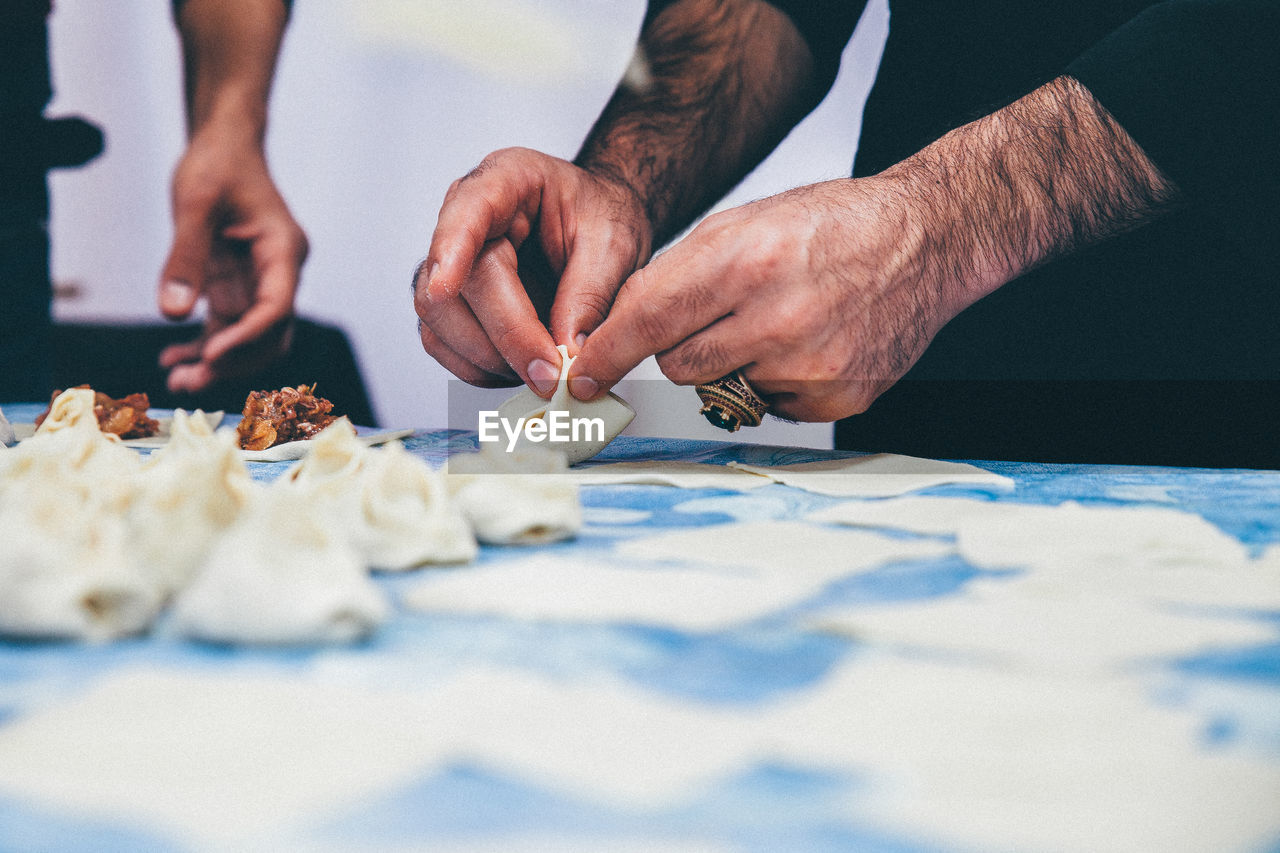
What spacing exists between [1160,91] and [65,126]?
3.04m

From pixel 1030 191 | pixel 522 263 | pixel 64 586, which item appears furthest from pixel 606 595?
pixel 522 263

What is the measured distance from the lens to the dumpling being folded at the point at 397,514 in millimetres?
514

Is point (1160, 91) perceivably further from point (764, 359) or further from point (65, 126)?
point (65, 126)

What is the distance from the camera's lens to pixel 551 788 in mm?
268

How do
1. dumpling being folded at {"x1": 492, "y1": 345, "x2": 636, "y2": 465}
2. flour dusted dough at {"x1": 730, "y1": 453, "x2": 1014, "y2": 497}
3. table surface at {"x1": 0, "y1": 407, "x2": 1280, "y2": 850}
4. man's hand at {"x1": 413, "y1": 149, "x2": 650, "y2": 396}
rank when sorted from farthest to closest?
man's hand at {"x1": 413, "y1": 149, "x2": 650, "y2": 396}, dumpling being folded at {"x1": 492, "y1": 345, "x2": 636, "y2": 465}, flour dusted dough at {"x1": 730, "y1": 453, "x2": 1014, "y2": 497}, table surface at {"x1": 0, "y1": 407, "x2": 1280, "y2": 850}

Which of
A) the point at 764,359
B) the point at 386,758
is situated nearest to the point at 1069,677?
the point at 386,758

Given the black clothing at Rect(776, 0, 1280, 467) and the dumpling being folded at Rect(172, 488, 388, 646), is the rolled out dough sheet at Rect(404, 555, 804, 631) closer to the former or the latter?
the dumpling being folded at Rect(172, 488, 388, 646)

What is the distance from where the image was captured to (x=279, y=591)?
0.37 m

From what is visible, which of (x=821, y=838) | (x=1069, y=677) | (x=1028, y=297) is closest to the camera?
(x=821, y=838)

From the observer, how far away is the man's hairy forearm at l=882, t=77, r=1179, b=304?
0.94m

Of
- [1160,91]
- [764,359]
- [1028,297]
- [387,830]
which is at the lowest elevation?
[387,830]

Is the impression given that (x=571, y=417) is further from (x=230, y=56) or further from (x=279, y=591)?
(x=230, y=56)

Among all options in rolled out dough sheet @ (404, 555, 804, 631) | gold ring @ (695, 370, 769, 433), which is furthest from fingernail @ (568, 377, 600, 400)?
rolled out dough sheet @ (404, 555, 804, 631)

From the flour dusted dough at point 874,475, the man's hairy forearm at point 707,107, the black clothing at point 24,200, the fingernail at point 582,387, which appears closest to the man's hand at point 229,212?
the black clothing at point 24,200
